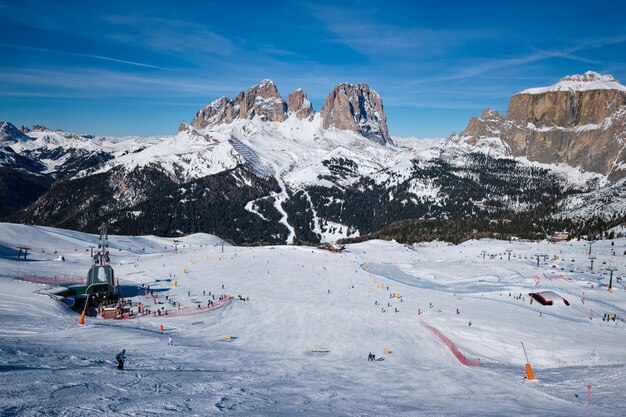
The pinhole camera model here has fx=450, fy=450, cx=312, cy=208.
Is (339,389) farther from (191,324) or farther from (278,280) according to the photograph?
(278,280)

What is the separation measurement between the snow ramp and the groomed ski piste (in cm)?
17

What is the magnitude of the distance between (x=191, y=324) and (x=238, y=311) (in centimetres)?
787

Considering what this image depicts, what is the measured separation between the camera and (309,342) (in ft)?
144

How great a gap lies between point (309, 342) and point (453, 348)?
1400 cm

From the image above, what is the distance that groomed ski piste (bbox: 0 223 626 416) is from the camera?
941 inches

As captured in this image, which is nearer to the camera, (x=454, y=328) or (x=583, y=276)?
(x=454, y=328)

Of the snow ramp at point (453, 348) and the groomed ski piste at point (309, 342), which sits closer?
the groomed ski piste at point (309, 342)

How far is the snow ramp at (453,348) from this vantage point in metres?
40.2

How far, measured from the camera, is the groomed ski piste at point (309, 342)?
2389 cm

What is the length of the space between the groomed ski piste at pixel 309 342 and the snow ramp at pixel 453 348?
0.17 metres

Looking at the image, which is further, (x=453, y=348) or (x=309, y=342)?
(x=309, y=342)

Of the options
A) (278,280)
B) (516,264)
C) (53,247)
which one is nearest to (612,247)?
(516,264)

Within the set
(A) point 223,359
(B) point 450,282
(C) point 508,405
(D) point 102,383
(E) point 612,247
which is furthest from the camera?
(E) point 612,247

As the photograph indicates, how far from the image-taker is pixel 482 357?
42781mm
